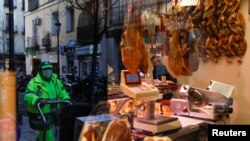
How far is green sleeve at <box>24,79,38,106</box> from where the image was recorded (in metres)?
0.88

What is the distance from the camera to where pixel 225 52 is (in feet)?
6.11

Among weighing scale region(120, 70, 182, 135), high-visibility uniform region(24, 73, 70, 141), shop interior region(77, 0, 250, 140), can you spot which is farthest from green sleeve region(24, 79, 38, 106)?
weighing scale region(120, 70, 182, 135)

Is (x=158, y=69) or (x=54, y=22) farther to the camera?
(x=158, y=69)

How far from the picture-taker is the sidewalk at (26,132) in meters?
0.88

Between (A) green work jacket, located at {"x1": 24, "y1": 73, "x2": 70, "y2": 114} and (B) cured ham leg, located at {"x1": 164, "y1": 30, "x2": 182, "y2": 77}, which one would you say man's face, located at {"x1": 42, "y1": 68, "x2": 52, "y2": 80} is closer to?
(A) green work jacket, located at {"x1": 24, "y1": 73, "x2": 70, "y2": 114}

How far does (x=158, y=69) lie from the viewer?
162cm

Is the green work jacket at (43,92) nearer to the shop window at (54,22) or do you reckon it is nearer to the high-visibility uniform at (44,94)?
the high-visibility uniform at (44,94)

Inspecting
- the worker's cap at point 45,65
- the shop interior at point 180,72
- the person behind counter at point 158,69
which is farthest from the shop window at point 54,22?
the person behind counter at point 158,69

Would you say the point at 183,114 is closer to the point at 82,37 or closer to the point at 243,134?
the point at 243,134

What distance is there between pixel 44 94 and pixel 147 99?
0.43m

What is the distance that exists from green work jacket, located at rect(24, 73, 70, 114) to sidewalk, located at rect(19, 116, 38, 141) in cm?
3

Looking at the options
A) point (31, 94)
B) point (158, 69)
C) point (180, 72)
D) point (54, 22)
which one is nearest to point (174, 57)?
point (180, 72)

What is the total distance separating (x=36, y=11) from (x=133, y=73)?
16.9 inches

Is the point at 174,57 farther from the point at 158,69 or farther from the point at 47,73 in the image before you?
the point at 47,73
